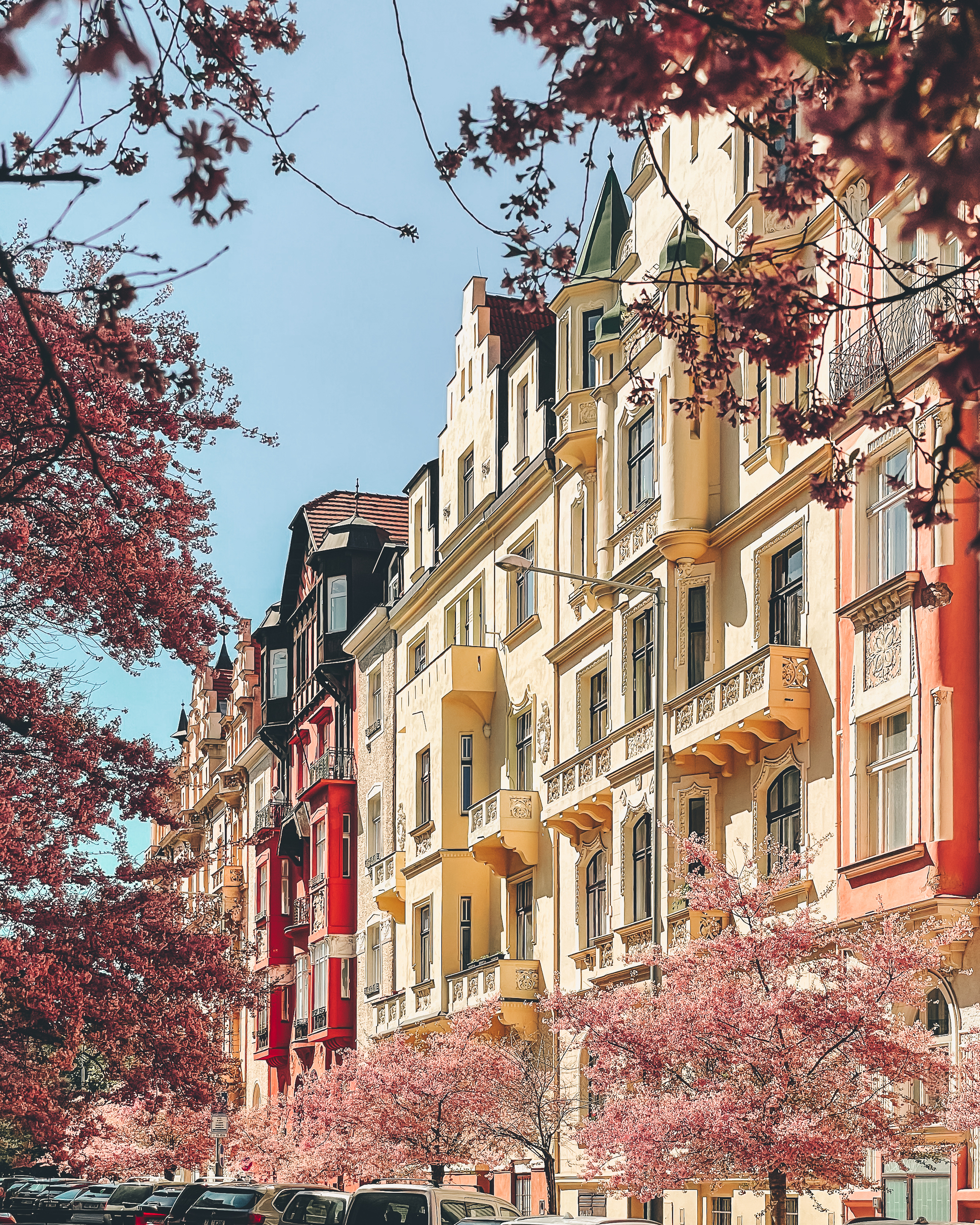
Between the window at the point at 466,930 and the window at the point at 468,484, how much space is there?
997 cm

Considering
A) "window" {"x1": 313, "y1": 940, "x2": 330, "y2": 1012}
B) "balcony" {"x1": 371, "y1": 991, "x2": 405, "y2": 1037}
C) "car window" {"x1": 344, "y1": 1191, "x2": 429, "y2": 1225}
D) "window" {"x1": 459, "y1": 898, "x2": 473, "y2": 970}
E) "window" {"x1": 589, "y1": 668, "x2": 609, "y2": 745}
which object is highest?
"window" {"x1": 589, "y1": 668, "x2": 609, "y2": 745}

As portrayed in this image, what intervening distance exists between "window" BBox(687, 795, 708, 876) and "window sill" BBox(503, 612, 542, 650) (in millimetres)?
10248

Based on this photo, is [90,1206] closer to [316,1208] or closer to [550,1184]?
[550,1184]

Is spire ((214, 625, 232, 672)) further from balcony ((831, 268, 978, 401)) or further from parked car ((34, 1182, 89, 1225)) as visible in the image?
balcony ((831, 268, 978, 401))

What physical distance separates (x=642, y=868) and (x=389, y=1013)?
1909 cm

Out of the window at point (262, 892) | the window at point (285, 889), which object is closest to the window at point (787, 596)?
the window at point (285, 889)

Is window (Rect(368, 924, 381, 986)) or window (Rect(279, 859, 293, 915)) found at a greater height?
window (Rect(279, 859, 293, 915))

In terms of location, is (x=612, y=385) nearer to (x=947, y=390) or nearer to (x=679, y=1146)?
(x=679, y=1146)

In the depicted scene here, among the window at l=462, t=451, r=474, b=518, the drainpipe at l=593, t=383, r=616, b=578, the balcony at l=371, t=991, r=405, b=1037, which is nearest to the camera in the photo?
the drainpipe at l=593, t=383, r=616, b=578

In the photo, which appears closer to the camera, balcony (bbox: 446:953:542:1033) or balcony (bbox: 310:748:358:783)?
balcony (bbox: 446:953:542:1033)

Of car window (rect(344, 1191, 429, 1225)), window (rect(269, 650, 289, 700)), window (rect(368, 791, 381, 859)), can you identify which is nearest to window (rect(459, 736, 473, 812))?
window (rect(368, 791, 381, 859))

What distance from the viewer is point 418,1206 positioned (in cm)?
2578

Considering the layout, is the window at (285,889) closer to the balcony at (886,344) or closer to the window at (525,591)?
the window at (525,591)

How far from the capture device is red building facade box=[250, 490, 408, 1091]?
5912cm
